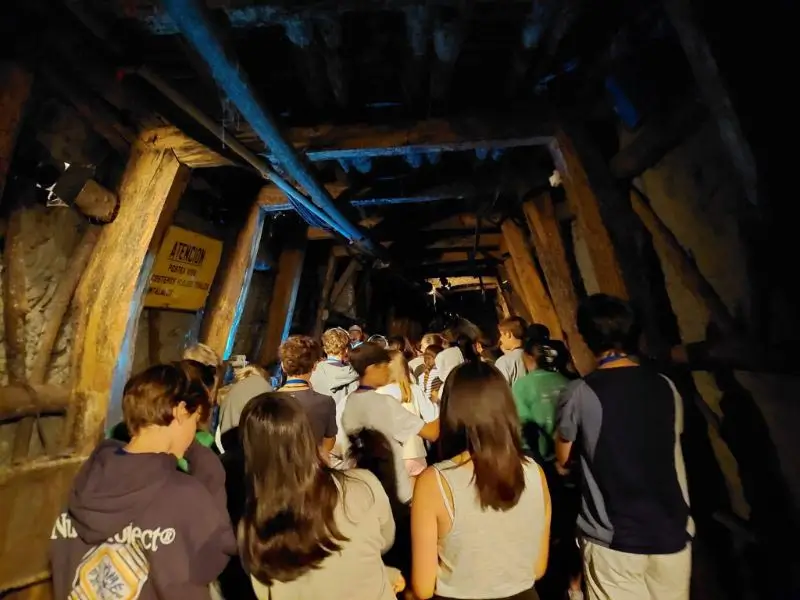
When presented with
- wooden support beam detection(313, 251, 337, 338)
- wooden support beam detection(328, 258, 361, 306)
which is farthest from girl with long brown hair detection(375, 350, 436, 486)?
wooden support beam detection(328, 258, 361, 306)

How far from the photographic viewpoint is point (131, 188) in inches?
137

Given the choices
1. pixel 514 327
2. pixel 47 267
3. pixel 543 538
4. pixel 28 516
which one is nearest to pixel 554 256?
pixel 514 327

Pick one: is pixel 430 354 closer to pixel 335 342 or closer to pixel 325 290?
pixel 335 342

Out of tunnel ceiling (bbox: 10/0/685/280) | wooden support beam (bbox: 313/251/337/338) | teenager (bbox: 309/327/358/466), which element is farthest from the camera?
wooden support beam (bbox: 313/251/337/338)

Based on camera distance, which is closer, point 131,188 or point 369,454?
point 369,454

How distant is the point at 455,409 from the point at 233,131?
2.58 meters

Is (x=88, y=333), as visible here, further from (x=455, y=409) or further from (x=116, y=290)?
(x=455, y=409)

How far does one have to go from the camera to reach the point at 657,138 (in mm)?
3094

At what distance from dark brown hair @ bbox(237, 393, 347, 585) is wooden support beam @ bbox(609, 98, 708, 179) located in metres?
2.57

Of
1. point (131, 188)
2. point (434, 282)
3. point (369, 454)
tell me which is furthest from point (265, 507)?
point (434, 282)

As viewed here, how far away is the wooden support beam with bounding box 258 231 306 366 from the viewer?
6.45m

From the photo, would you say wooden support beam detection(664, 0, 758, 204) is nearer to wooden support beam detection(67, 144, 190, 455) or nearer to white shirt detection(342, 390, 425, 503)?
white shirt detection(342, 390, 425, 503)

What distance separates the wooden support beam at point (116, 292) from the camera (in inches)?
130

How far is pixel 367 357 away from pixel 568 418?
4.45 ft
